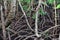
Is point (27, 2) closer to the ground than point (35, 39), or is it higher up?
higher up

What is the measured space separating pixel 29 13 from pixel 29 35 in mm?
293

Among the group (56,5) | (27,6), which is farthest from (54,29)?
(27,6)

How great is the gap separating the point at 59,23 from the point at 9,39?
70 centimetres

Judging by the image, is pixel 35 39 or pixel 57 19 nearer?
pixel 35 39

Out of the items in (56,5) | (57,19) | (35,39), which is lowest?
(35,39)

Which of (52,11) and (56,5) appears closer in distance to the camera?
(56,5)

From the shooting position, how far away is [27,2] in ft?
7.49

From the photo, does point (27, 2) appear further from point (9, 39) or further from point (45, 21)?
point (9, 39)

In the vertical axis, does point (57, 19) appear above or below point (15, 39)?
above

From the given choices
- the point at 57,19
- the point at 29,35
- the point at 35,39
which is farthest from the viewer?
the point at 57,19

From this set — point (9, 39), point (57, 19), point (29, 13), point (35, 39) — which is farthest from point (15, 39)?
point (57, 19)

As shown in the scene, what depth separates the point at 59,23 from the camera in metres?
2.31

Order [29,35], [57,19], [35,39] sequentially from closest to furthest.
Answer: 1. [35,39]
2. [29,35]
3. [57,19]

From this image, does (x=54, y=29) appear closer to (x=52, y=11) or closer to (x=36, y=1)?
(x=52, y=11)
